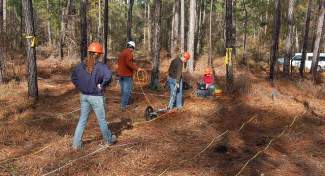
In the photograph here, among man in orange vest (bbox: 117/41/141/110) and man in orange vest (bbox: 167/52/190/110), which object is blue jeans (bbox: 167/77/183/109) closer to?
man in orange vest (bbox: 167/52/190/110)

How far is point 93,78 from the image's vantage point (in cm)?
796

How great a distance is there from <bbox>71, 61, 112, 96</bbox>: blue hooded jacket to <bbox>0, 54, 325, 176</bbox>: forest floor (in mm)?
1156

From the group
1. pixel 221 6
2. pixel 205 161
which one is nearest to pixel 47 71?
pixel 205 161

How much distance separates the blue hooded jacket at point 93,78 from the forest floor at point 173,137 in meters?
1.16

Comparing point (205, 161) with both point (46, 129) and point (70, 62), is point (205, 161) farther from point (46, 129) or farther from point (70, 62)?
point (70, 62)

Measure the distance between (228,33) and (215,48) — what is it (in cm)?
2675

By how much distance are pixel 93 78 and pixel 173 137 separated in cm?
265

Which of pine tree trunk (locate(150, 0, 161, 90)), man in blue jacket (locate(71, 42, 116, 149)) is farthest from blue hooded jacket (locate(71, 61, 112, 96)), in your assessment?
pine tree trunk (locate(150, 0, 161, 90))

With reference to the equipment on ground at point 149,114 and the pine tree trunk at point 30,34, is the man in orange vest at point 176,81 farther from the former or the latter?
the pine tree trunk at point 30,34

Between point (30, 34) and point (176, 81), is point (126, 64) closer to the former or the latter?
point (176, 81)

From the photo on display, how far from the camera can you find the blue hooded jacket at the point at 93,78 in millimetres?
7965

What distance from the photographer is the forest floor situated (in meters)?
7.57

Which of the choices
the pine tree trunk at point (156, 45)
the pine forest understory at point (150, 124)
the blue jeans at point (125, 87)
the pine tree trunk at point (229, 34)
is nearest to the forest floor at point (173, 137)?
the pine forest understory at point (150, 124)

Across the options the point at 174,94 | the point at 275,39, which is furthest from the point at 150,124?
the point at 275,39
